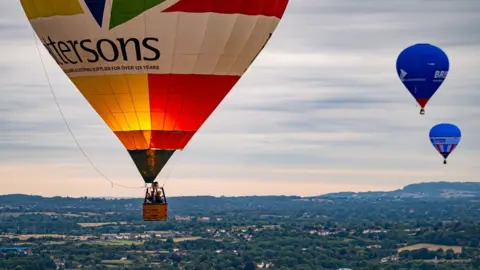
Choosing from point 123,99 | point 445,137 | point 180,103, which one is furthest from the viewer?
point 445,137

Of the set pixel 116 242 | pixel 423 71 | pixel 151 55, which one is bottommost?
pixel 151 55

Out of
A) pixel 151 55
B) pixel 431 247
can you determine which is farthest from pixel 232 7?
pixel 431 247

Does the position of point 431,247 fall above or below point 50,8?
below

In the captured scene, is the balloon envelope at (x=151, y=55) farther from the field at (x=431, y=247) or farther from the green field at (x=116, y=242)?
the green field at (x=116, y=242)

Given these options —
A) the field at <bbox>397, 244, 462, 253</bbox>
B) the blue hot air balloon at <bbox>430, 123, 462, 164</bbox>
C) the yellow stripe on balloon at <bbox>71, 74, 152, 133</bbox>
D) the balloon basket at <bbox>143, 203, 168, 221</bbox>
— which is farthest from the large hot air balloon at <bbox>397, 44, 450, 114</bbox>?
the field at <bbox>397, 244, 462, 253</bbox>

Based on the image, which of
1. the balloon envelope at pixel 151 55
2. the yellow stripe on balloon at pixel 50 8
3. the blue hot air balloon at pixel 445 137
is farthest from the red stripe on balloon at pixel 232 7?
the blue hot air balloon at pixel 445 137

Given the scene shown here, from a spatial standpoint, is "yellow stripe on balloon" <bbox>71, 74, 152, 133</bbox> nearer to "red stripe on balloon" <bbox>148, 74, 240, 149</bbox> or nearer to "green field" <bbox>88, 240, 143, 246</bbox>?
"red stripe on balloon" <bbox>148, 74, 240, 149</bbox>

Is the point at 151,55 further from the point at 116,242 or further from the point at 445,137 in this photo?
the point at 116,242

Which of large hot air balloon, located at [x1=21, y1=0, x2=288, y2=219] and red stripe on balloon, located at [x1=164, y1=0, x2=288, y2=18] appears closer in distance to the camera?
large hot air balloon, located at [x1=21, y1=0, x2=288, y2=219]
